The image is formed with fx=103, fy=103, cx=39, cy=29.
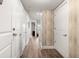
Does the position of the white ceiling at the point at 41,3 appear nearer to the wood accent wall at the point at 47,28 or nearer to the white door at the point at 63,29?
the white door at the point at 63,29

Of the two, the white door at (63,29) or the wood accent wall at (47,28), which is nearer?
the white door at (63,29)

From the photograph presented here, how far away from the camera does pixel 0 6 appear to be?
1506 millimetres

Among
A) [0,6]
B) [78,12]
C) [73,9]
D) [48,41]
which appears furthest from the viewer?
[48,41]

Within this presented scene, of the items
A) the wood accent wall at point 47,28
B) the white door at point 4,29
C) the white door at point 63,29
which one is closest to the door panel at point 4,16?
the white door at point 4,29

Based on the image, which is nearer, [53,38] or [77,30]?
[77,30]

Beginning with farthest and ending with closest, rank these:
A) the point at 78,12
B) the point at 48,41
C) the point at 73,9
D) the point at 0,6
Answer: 1. the point at 48,41
2. the point at 73,9
3. the point at 78,12
4. the point at 0,6

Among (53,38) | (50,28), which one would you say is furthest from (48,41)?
(50,28)

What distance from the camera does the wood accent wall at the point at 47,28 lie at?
19.8 ft

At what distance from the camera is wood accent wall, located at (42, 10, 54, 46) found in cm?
603

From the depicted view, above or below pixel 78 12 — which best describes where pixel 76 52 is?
below

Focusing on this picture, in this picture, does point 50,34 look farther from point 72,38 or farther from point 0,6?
point 0,6

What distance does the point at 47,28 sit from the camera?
19.9ft

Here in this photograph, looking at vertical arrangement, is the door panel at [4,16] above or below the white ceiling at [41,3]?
below

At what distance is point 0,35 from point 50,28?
4.72m
